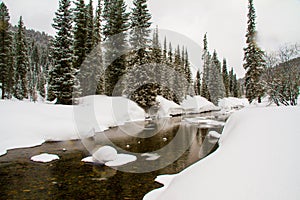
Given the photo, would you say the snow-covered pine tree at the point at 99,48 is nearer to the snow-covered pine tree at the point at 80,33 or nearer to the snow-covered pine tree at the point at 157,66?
the snow-covered pine tree at the point at 80,33

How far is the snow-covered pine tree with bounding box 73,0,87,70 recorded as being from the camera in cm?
2959

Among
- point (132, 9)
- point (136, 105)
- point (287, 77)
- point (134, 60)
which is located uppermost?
point (132, 9)

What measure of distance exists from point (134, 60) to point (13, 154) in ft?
70.3

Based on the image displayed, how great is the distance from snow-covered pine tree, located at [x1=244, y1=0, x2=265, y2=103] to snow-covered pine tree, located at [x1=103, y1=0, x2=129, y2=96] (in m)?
20.7

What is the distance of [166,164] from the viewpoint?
997 cm

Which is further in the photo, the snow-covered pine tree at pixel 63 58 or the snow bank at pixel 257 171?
the snow-covered pine tree at pixel 63 58

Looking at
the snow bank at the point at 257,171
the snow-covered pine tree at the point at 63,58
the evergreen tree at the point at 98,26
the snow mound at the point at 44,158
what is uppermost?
the evergreen tree at the point at 98,26

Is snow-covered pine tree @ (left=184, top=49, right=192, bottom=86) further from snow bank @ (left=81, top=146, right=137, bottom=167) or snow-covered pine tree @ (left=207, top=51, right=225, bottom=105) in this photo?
snow bank @ (left=81, top=146, right=137, bottom=167)

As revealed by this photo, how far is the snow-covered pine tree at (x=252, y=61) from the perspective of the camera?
32.9 metres

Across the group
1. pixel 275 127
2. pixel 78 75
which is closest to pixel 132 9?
pixel 78 75

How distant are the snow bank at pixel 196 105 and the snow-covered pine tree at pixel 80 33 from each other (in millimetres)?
32130

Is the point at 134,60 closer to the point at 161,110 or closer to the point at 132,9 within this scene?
the point at 132,9

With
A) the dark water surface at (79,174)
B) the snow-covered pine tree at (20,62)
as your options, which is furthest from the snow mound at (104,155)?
the snow-covered pine tree at (20,62)

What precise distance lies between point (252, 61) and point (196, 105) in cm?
2304
